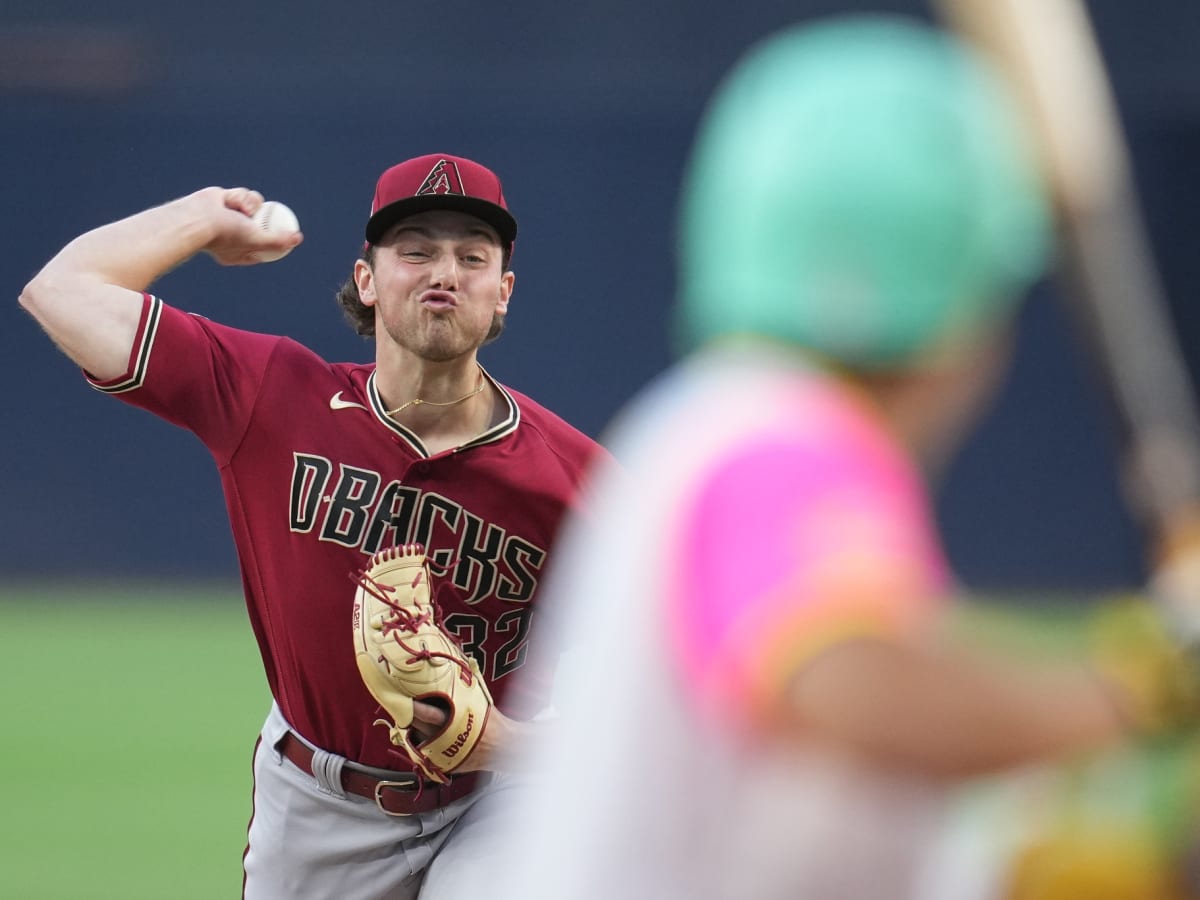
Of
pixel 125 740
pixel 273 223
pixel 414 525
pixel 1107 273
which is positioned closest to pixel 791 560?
pixel 1107 273

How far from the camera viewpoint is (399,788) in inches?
162

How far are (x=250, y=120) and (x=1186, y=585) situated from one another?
13100 millimetres

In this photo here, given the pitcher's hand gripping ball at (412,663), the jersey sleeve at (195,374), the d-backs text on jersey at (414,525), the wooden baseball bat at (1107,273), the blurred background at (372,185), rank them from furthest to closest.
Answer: the blurred background at (372,185)
the d-backs text on jersey at (414,525)
the jersey sleeve at (195,374)
the pitcher's hand gripping ball at (412,663)
the wooden baseball bat at (1107,273)

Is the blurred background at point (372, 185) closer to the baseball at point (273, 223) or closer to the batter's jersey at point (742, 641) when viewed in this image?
the baseball at point (273, 223)

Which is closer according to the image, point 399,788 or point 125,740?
point 399,788

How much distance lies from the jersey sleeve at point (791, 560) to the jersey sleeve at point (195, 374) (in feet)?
9.33

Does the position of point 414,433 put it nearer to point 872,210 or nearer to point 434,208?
point 434,208

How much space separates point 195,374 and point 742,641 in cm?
297

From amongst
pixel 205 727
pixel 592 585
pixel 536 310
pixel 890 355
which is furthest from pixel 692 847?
pixel 536 310

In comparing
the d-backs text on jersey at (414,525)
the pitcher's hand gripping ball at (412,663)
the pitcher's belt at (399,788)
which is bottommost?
the pitcher's belt at (399,788)

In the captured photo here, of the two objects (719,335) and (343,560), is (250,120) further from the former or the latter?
(719,335)

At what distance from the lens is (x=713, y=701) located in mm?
1365

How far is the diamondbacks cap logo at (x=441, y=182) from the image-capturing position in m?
4.29

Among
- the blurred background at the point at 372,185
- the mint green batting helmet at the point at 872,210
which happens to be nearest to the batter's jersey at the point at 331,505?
the mint green batting helmet at the point at 872,210
